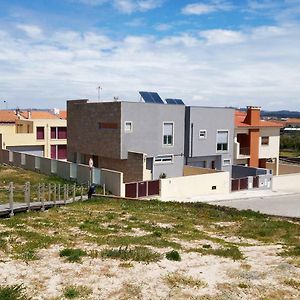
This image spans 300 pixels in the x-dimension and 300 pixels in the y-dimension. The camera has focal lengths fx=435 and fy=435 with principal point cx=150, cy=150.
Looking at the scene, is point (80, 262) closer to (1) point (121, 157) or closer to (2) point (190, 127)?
(1) point (121, 157)

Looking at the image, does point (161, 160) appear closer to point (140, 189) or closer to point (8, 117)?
point (140, 189)

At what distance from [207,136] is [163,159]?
571cm

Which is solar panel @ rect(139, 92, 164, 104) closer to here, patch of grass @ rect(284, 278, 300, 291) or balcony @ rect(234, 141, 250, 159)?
balcony @ rect(234, 141, 250, 159)

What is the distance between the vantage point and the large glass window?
4275 centimetres

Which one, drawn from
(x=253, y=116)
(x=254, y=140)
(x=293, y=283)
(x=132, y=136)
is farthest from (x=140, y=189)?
(x=253, y=116)

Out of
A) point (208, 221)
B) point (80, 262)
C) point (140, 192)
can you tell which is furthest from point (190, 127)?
point (80, 262)

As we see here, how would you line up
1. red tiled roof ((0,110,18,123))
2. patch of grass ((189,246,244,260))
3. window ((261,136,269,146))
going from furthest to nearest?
red tiled roof ((0,110,18,123)), window ((261,136,269,146)), patch of grass ((189,246,244,260))

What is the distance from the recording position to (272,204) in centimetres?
3309

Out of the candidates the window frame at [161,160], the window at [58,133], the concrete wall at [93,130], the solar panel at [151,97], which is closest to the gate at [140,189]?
the concrete wall at [93,130]

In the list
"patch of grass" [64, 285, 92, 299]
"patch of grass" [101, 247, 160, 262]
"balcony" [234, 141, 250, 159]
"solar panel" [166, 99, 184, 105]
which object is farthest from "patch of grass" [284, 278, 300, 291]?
"balcony" [234, 141, 250, 159]

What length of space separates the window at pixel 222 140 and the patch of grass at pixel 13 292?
34548 mm

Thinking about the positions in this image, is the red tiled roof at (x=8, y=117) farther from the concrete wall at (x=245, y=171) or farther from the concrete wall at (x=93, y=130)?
the concrete wall at (x=245, y=171)

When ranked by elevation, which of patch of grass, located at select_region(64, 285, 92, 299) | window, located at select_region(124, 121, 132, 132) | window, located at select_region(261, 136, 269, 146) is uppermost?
window, located at select_region(124, 121, 132, 132)

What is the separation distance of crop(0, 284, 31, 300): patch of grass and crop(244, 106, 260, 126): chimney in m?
Result: 44.2
